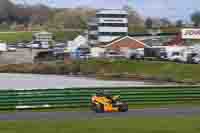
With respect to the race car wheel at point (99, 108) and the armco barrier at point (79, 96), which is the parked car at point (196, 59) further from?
the race car wheel at point (99, 108)

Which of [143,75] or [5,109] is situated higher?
[5,109]

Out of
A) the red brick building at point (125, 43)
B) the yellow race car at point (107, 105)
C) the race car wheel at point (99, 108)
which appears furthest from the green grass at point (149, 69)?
the race car wheel at point (99, 108)

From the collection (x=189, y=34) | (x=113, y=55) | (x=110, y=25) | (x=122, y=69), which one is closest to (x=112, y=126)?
(x=122, y=69)

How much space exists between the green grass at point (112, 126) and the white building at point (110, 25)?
129956mm

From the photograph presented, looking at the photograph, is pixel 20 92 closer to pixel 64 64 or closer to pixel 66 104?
pixel 66 104

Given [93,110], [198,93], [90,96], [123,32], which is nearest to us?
[93,110]

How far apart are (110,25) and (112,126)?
446 ft

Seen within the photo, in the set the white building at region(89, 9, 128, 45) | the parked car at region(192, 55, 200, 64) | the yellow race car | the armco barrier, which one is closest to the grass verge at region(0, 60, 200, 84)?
the parked car at region(192, 55, 200, 64)

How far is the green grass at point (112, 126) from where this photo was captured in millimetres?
15977

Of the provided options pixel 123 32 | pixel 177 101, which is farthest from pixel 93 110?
pixel 123 32

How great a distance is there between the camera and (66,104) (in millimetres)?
24719

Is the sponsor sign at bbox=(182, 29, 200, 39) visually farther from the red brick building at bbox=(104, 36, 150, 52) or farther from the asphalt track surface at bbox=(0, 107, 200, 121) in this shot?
the asphalt track surface at bbox=(0, 107, 200, 121)

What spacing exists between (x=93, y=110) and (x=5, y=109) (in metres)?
3.77

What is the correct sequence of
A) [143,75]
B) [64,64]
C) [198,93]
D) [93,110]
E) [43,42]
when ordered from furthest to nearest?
[43,42], [64,64], [143,75], [198,93], [93,110]
